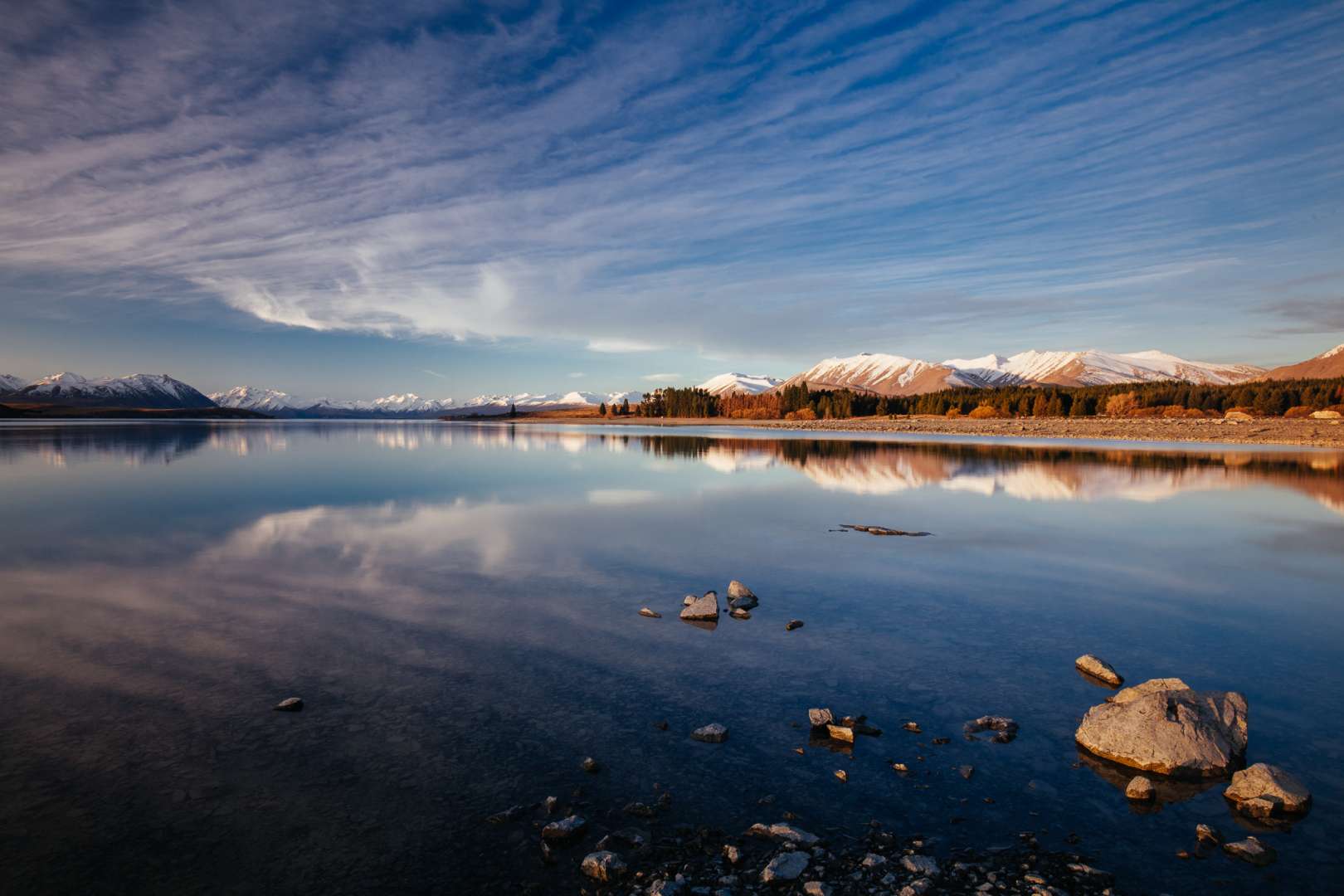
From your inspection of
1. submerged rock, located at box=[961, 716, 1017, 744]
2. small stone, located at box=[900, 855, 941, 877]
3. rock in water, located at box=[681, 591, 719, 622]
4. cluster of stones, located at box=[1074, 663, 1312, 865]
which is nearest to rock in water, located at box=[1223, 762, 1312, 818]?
cluster of stones, located at box=[1074, 663, 1312, 865]

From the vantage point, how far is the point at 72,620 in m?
12.6

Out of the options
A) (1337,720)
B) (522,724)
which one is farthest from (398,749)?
(1337,720)

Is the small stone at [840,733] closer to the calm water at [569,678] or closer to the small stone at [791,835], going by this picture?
the calm water at [569,678]

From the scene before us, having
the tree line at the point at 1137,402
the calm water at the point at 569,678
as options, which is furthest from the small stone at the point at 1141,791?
the tree line at the point at 1137,402

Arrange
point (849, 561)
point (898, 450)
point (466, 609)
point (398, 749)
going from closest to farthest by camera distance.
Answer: point (398, 749), point (466, 609), point (849, 561), point (898, 450)

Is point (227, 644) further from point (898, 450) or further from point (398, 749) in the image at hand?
point (898, 450)

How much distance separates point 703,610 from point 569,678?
157 inches

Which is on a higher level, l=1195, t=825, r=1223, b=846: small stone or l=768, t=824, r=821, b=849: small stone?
l=768, t=824, r=821, b=849: small stone

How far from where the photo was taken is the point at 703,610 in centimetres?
1359

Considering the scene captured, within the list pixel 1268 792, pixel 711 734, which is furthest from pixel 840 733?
pixel 1268 792

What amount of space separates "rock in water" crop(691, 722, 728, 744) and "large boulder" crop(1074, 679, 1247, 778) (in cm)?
473

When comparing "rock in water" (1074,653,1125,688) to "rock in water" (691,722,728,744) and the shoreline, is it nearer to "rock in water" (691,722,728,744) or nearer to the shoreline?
"rock in water" (691,722,728,744)

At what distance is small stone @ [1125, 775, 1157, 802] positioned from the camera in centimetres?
743

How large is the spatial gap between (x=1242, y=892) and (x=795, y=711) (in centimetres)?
487
